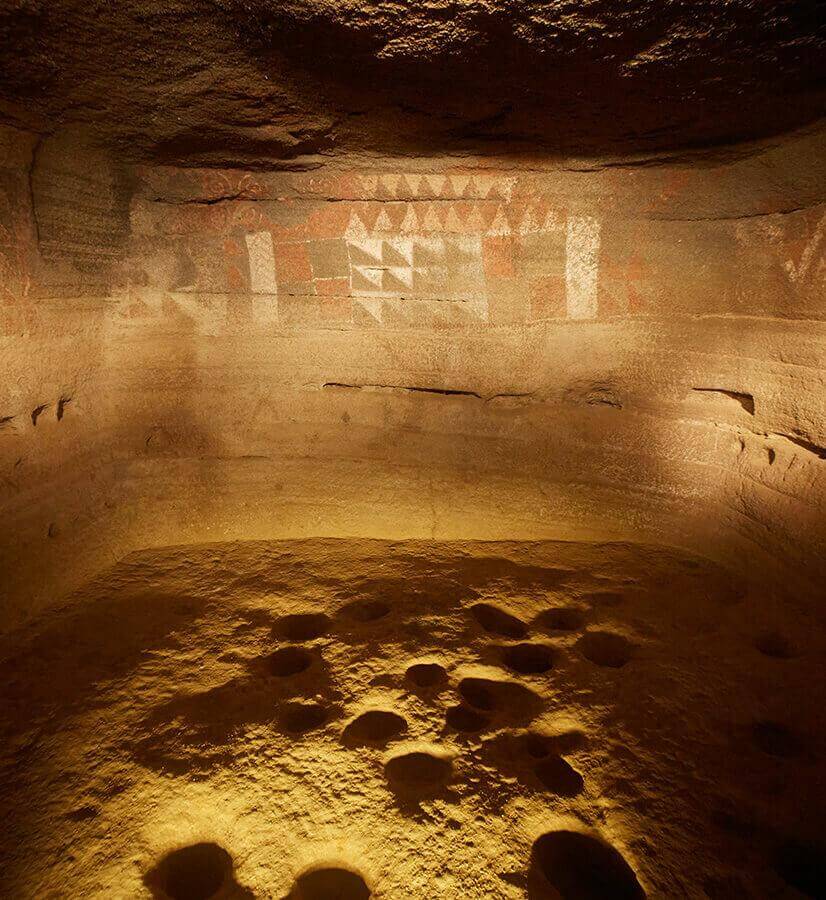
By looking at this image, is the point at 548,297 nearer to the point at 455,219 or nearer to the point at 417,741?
the point at 455,219

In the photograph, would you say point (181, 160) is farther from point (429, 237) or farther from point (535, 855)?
point (535, 855)

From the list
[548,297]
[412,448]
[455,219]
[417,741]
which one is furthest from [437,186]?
[417,741]

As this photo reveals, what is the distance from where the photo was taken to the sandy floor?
1474 mm

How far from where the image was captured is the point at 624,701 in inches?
77.4

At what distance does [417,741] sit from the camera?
1.83 metres

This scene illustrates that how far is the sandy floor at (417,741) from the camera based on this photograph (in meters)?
1.47

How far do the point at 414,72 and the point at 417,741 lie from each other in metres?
2.40

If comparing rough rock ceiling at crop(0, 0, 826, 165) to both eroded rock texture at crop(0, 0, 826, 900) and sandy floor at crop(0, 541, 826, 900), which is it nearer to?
eroded rock texture at crop(0, 0, 826, 900)

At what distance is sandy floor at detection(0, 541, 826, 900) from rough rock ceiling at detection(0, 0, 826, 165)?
220cm

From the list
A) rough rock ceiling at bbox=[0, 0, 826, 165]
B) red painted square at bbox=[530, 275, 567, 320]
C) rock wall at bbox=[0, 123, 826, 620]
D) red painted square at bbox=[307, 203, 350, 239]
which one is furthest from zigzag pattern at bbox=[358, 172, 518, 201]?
red painted square at bbox=[530, 275, 567, 320]

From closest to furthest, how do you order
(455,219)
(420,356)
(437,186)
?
1. (437,186)
2. (455,219)
3. (420,356)

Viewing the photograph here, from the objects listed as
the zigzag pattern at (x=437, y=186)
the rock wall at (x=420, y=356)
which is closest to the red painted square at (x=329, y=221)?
the rock wall at (x=420, y=356)

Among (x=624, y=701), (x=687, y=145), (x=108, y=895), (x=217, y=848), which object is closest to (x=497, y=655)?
(x=624, y=701)

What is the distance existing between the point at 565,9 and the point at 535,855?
2442 mm
